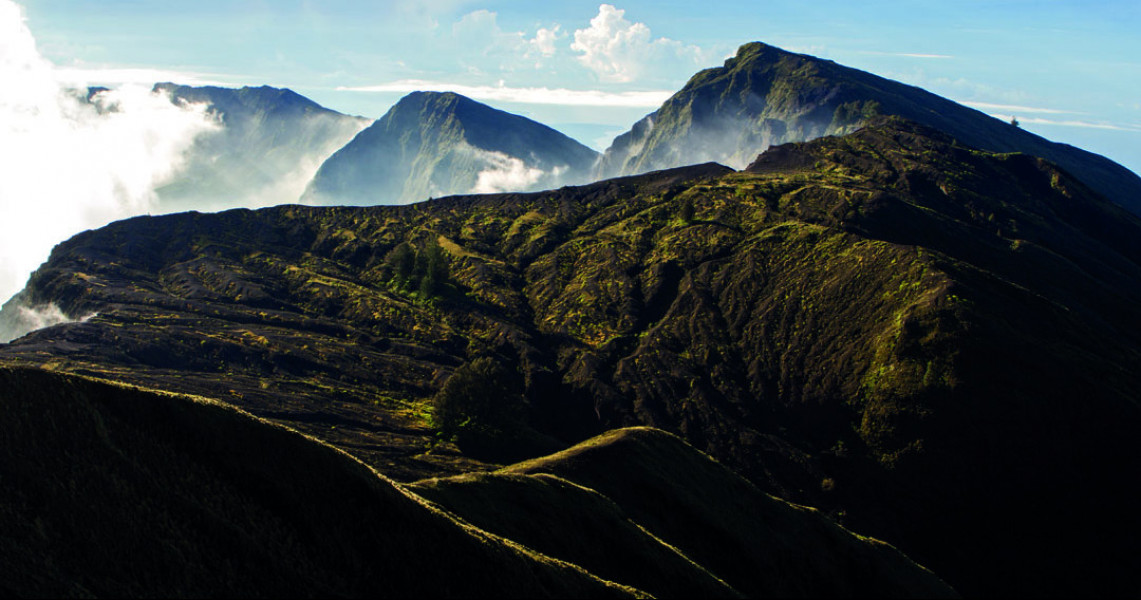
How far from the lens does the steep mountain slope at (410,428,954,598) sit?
140 ft

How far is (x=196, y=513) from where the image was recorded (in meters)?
24.9

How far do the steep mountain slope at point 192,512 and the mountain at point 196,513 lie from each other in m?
0.04

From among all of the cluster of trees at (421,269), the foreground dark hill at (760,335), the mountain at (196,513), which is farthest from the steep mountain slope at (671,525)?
the cluster of trees at (421,269)

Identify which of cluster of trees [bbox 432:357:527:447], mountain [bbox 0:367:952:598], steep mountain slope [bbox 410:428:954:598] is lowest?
cluster of trees [bbox 432:357:527:447]

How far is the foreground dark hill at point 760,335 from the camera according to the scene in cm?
9125

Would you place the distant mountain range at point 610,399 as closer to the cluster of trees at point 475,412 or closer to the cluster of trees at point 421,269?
the cluster of trees at point 475,412

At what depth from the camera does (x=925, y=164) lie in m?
195

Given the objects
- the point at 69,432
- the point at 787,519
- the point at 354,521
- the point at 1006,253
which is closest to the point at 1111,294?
the point at 1006,253

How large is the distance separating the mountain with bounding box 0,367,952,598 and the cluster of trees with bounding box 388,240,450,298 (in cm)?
13237

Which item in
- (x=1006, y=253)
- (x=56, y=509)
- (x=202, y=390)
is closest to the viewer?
→ (x=56, y=509)

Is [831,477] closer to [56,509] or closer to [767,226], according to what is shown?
[767,226]

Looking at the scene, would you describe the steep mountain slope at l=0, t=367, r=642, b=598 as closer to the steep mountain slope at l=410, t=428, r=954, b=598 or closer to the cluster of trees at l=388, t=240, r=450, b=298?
the steep mountain slope at l=410, t=428, r=954, b=598

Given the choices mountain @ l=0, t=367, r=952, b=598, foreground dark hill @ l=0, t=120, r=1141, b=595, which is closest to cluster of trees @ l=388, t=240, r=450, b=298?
foreground dark hill @ l=0, t=120, r=1141, b=595

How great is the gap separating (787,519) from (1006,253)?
11085cm
